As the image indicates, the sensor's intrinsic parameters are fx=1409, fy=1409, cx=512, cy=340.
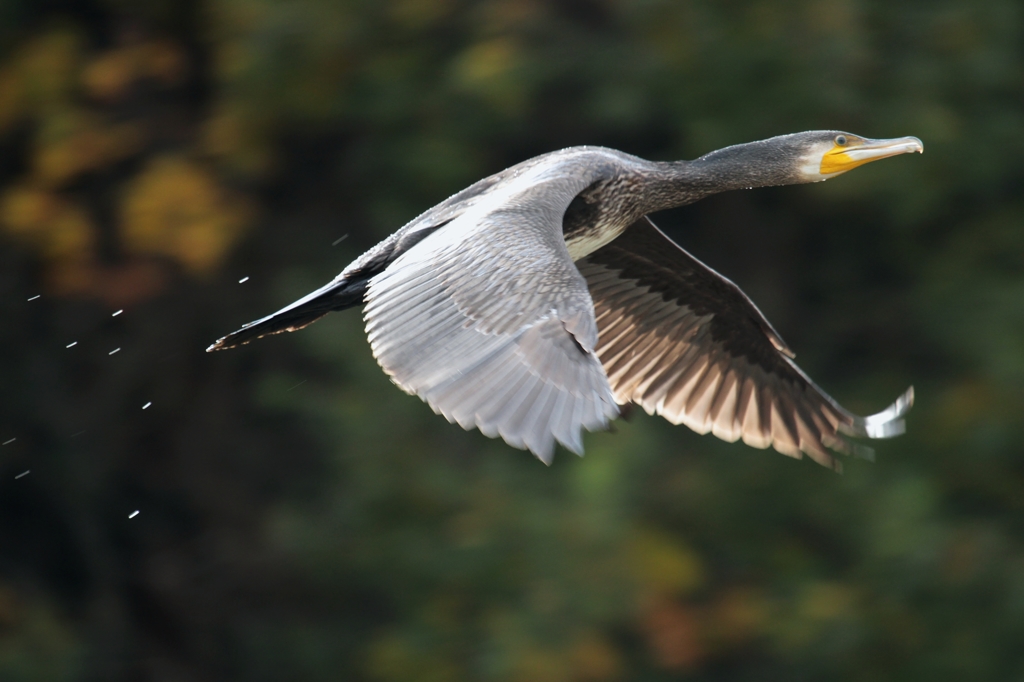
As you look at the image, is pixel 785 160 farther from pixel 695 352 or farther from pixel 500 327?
pixel 500 327

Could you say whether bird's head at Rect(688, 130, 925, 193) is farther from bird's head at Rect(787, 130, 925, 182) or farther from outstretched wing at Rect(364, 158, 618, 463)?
outstretched wing at Rect(364, 158, 618, 463)

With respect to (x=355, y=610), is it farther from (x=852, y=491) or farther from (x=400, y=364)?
(x=400, y=364)

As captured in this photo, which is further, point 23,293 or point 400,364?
point 23,293

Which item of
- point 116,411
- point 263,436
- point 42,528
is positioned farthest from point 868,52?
point 42,528

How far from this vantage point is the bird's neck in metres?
5.02

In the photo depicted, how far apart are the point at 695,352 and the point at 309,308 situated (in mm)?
1637

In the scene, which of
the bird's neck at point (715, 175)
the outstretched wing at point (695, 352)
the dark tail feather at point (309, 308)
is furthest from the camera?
the outstretched wing at point (695, 352)

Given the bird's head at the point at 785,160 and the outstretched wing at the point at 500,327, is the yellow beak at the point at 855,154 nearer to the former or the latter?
the bird's head at the point at 785,160

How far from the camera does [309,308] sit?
4.83 meters

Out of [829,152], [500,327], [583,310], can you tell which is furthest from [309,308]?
[829,152]

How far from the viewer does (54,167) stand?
8.02 m

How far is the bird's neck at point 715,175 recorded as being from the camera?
5.02 metres

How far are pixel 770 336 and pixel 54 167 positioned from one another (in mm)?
4522

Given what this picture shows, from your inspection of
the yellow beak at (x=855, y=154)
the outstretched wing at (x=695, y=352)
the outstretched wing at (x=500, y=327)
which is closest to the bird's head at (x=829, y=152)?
the yellow beak at (x=855, y=154)
